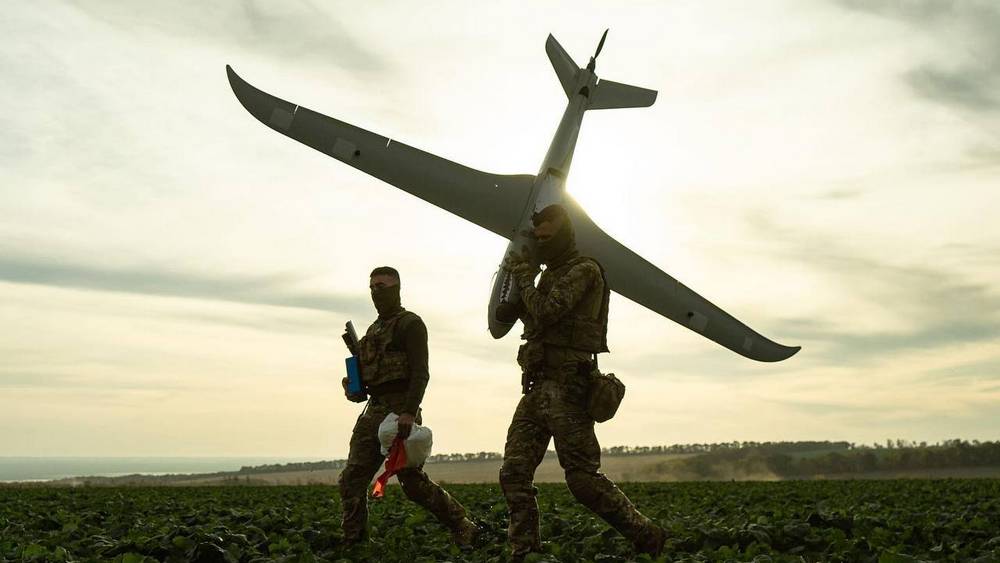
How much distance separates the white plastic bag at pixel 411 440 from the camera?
7711 millimetres

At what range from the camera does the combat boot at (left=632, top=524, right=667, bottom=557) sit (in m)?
6.87

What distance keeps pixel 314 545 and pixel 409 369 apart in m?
1.92

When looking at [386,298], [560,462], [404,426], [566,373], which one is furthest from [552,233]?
[404,426]

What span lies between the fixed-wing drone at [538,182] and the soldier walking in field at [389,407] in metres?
14.4

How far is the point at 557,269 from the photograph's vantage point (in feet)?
22.9

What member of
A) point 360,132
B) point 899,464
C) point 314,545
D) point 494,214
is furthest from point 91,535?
point 899,464

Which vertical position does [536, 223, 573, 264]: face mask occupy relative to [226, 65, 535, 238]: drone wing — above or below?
below

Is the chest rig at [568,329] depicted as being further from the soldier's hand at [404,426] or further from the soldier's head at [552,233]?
the soldier's hand at [404,426]

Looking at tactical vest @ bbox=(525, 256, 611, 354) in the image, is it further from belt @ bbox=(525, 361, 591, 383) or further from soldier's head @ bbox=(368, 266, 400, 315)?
soldier's head @ bbox=(368, 266, 400, 315)

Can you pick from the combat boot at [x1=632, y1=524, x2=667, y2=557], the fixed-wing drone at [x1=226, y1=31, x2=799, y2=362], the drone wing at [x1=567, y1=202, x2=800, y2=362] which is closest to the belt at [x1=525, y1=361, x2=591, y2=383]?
the combat boot at [x1=632, y1=524, x2=667, y2=557]

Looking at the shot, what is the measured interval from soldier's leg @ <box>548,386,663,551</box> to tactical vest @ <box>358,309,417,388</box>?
1.82 meters

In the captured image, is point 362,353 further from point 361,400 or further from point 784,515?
point 784,515

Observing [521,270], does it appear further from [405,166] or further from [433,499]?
[405,166]

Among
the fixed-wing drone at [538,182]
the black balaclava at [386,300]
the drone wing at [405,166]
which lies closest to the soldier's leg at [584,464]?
the black balaclava at [386,300]
